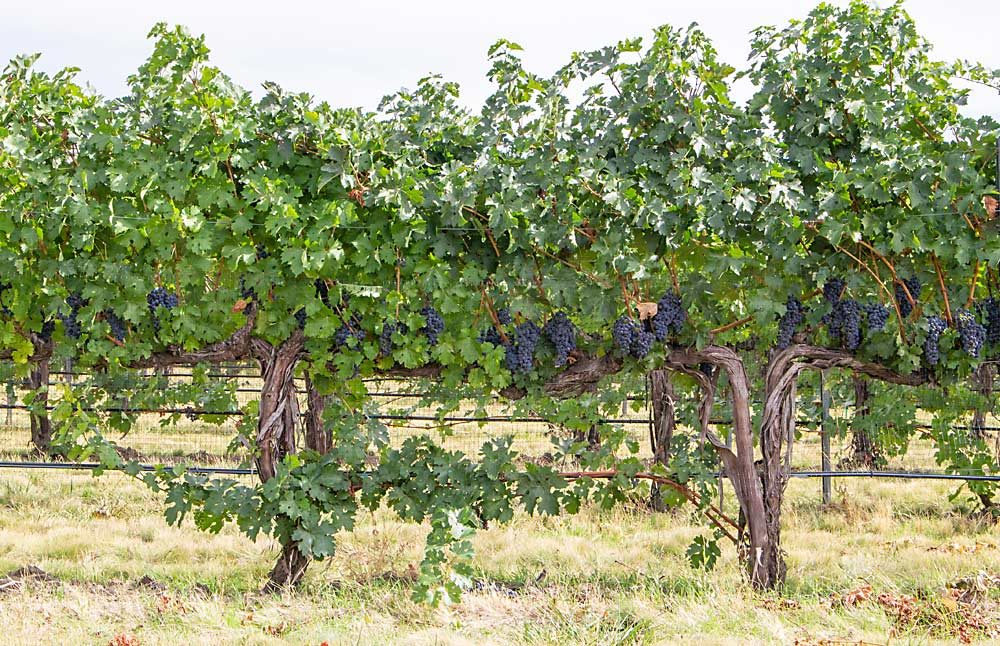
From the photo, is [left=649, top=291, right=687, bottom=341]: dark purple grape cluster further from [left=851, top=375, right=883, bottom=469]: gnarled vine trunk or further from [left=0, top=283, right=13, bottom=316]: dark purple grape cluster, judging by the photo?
[left=851, top=375, right=883, bottom=469]: gnarled vine trunk

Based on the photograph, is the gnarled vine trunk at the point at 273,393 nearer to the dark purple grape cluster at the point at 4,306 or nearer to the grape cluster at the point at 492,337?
the grape cluster at the point at 492,337

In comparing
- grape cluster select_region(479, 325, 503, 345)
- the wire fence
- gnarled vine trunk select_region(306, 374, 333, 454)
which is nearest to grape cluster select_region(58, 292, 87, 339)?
grape cluster select_region(479, 325, 503, 345)

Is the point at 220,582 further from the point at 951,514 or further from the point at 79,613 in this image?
the point at 951,514

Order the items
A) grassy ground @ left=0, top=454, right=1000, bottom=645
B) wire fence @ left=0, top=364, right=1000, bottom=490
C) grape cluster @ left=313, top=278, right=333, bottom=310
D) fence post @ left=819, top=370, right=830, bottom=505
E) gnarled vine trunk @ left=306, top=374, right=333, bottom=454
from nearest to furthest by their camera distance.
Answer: grassy ground @ left=0, top=454, right=1000, bottom=645, grape cluster @ left=313, top=278, right=333, bottom=310, gnarled vine trunk @ left=306, top=374, right=333, bottom=454, fence post @ left=819, top=370, right=830, bottom=505, wire fence @ left=0, top=364, right=1000, bottom=490

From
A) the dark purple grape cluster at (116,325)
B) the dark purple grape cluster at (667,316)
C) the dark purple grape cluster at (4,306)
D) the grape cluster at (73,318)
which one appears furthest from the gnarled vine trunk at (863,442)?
the dark purple grape cluster at (4,306)

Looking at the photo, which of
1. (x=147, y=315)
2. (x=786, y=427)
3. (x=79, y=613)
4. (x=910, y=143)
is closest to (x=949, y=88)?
(x=910, y=143)

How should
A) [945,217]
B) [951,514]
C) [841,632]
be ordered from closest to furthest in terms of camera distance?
[841,632]
[945,217]
[951,514]

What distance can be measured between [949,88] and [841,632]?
290cm

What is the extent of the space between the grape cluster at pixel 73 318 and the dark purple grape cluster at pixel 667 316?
3104mm

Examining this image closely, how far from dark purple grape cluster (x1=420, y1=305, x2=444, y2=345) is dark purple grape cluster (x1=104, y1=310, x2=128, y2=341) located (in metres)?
1.64

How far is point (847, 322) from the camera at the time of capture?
5.70 m

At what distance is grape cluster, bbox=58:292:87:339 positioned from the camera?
5.66 m

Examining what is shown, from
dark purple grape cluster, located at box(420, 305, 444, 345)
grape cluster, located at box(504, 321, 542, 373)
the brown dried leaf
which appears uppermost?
the brown dried leaf

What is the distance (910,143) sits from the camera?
17.9ft
